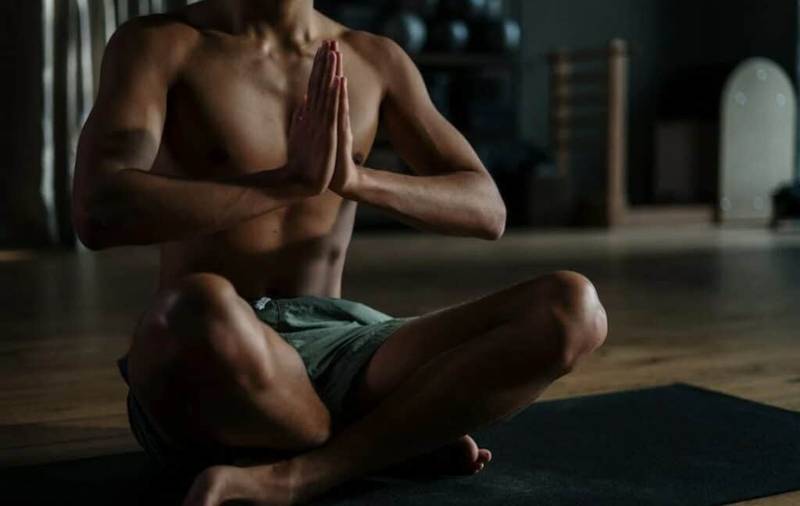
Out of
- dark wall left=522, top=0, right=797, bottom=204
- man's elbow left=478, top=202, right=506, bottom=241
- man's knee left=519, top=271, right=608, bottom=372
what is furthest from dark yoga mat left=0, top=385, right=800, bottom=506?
dark wall left=522, top=0, right=797, bottom=204

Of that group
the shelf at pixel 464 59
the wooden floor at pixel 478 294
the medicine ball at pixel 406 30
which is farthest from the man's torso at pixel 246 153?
the shelf at pixel 464 59

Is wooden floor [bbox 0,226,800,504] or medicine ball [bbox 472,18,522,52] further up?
medicine ball [bbox 472,18,522,52]

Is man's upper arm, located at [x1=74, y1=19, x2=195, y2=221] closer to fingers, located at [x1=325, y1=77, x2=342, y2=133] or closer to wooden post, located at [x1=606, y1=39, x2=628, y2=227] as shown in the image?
fingers, located at [x1=325, y1=77, x2=342, y2=133]

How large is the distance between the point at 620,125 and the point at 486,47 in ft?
2.78

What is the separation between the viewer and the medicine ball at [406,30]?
539cm

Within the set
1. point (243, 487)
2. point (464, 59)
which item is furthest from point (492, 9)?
point (243, 487)

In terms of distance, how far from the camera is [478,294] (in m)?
3.09

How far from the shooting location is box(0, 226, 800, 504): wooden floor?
1712mm

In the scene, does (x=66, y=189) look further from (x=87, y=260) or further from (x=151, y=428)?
(x=151, y=428)

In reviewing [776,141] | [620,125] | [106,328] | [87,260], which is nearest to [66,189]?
[87,260]

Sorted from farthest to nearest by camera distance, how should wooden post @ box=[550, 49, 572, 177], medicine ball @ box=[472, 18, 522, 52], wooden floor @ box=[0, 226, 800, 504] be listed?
1. wooden post @ box=[550, 49, 572, 177]
2. medicine ball @ box=[472, 18, 522, 52]
3. wooden floor @ box=[0, 226, 800, 504]

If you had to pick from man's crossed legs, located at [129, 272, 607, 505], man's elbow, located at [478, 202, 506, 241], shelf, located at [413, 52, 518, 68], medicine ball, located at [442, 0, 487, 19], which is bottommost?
Result: man's crossed legs, located at [129, 272, 607, 505]

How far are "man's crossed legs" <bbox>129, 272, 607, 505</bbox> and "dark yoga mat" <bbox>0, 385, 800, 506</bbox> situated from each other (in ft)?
0.24

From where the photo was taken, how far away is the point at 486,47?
5.79 metres
